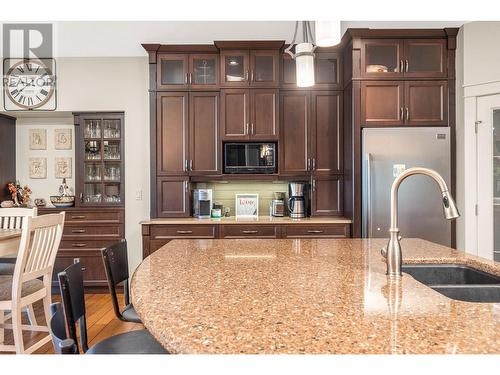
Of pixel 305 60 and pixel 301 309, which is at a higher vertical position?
pixel 305 60

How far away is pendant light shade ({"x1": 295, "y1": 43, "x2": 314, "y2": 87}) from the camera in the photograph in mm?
1728

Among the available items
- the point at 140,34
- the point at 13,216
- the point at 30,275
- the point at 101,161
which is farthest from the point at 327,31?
the point at 101,161

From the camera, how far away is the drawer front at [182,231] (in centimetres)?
364

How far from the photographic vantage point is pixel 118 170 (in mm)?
4160

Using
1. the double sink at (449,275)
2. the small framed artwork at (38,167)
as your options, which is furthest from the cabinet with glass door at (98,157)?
the double sink at (449,275)

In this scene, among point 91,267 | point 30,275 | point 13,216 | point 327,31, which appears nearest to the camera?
point 327,31

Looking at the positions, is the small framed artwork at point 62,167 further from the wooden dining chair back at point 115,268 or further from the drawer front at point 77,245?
the wooden dining chair back at point 115,268

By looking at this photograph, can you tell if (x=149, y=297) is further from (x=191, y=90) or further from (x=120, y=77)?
(x=120, y=77)

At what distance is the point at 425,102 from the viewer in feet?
11.5

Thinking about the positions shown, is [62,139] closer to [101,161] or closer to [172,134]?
[101,161]

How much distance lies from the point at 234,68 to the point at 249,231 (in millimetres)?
1671

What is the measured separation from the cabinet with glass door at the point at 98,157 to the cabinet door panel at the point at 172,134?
56 centimetres

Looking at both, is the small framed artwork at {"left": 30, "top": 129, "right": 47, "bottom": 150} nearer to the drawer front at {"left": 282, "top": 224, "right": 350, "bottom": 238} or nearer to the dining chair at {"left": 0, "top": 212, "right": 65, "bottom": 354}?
the dining chair at {"left": 0, "top": 212, "right": 65, "bottom": 354}

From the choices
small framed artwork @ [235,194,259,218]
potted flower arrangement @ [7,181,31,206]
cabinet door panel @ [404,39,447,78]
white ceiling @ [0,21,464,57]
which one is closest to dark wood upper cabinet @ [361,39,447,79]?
cabinet door panel @ [404,39,447,78]
